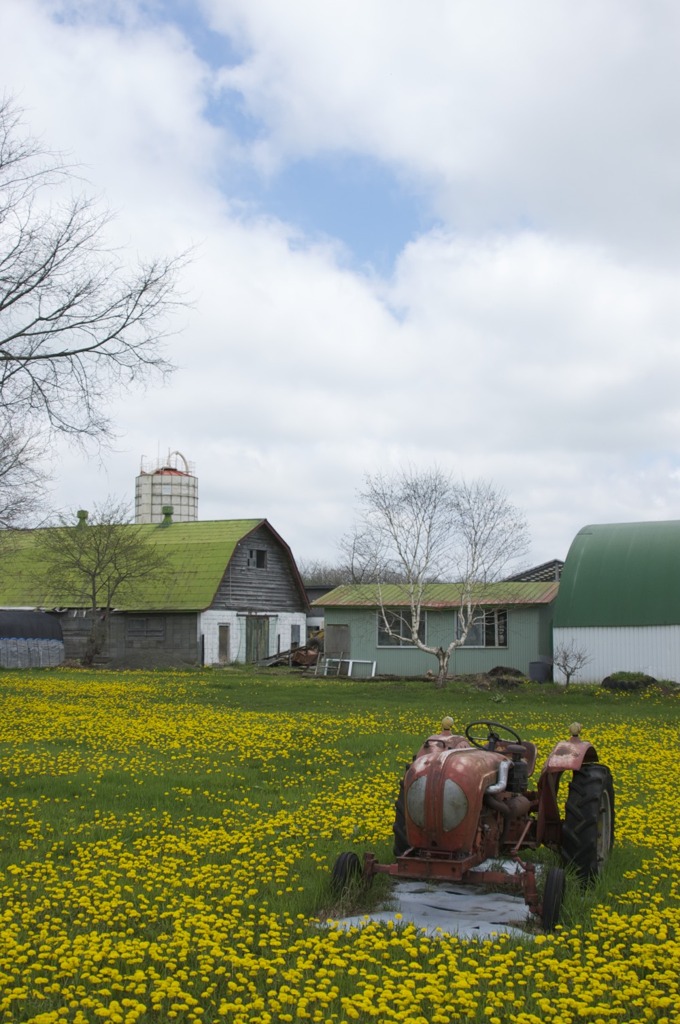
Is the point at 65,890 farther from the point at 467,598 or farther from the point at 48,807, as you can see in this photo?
the point at 467,598

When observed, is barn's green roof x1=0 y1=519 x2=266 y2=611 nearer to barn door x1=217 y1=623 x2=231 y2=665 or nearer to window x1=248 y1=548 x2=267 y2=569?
window x1=248 y1=548 x2=267 y2=569

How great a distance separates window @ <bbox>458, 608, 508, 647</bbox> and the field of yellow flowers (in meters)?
22.9

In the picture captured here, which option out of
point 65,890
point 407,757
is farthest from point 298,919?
point 407,757

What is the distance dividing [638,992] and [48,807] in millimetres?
7360

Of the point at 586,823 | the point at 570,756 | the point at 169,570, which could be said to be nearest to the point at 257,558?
the point at 169,570

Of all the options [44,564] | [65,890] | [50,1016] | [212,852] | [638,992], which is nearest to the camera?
[50,1016]

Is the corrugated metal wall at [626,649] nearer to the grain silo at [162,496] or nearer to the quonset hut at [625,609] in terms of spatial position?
the quonset hut at [625,609]

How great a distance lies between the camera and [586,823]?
812cm

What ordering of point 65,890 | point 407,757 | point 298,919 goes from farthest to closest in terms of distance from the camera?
point 407,757 < point 65,890 < point 298,919

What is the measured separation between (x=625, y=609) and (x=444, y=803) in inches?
1160

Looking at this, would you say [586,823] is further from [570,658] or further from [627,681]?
[570,658]

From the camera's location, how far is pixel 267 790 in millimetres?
12367

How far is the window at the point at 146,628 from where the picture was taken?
47.3 m

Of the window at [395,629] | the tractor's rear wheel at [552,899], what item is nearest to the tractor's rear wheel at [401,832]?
the tractor's rear wheel at [552,899]
